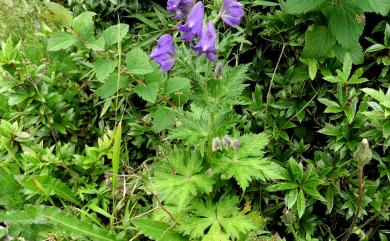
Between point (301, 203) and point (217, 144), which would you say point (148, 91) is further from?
point (301, 203)

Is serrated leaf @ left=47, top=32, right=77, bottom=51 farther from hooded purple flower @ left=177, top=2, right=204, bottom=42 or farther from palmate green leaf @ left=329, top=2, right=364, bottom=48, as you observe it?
palmate green leaf @ left=329, top=2, right=364, bottom=48

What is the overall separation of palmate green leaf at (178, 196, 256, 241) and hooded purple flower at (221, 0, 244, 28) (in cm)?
70

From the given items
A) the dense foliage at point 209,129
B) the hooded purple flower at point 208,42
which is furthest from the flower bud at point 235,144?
the hooded purple flower at point 208,42

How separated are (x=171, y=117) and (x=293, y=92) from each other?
1.90 feet

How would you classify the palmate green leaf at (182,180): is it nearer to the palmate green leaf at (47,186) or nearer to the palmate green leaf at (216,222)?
the palmate green leaf at (216,222)

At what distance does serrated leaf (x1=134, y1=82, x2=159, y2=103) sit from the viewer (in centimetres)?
196

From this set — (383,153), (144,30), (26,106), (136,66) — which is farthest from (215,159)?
(26,106)

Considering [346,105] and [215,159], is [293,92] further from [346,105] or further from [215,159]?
[215,159]

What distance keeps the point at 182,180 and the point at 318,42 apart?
0.81 meters

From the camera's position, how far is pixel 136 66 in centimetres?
199

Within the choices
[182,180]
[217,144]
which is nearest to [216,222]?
[182,180]

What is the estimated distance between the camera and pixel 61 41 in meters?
1.98

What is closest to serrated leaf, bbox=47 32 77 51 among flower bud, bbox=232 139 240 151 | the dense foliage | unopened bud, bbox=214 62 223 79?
the dense foliage

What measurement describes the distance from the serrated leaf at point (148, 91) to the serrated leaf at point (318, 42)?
66 centimetres
